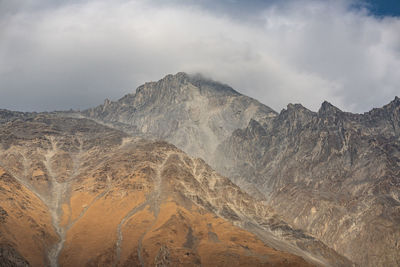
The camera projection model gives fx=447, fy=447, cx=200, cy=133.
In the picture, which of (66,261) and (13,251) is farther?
(66,261)

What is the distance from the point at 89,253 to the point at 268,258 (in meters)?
76.7

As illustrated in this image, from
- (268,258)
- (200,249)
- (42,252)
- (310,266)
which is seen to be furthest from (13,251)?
(310,266)

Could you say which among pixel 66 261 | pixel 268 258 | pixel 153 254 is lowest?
pixel 66 261

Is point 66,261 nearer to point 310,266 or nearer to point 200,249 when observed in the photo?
point 200,249

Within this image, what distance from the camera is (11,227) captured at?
19562 centimetres

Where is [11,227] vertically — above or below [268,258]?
below

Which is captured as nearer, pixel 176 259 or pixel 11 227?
pixel 176 259

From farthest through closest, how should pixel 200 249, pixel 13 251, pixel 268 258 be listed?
pixel 200 249 < pixel 268 258 < pixel 13 251

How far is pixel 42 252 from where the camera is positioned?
626 ft

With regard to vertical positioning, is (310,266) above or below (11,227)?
above

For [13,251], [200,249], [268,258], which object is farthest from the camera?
[200,249]

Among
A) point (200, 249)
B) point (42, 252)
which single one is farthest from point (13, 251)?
point (200, 249)

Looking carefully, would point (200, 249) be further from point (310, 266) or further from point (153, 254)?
point (310, 266)

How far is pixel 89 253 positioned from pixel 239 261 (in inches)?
2559
